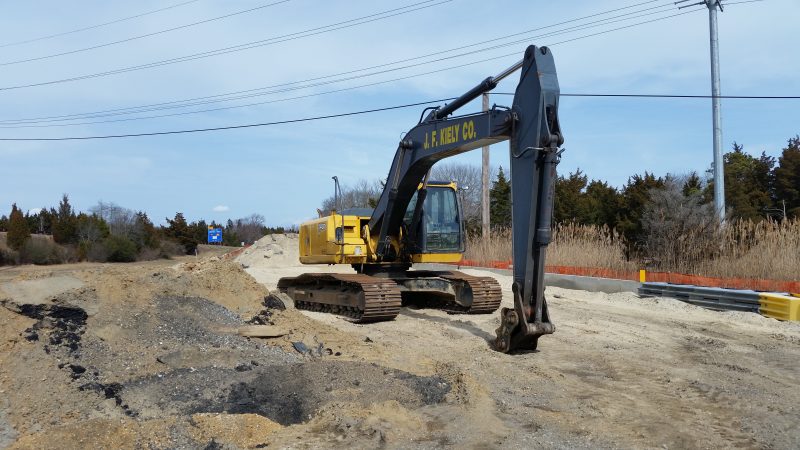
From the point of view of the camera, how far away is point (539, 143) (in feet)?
27.4

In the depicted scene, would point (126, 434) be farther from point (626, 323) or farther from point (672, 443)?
point (626, 323)

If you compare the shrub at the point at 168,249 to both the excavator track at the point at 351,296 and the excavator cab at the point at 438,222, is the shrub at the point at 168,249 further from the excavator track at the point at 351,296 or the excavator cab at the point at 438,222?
the excavator cab at the point at 438,222

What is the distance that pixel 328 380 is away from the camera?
20.9 ft

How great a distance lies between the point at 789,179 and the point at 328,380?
2641 cm

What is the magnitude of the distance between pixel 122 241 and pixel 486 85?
31.2m

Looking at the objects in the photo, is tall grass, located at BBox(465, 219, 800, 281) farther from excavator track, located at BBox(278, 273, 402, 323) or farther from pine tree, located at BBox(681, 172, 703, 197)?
excavator track, located at BBox(278, 273, 402, 323)

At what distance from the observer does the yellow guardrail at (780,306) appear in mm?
11422

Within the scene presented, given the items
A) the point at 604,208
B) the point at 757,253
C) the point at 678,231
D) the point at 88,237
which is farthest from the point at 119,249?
the point at 757,253

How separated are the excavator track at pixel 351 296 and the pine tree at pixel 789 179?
2118 cm

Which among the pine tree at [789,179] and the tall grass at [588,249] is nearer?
the tall grass at [588,249]

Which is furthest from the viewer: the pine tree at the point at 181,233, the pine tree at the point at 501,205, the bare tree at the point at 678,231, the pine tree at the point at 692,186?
the pine tree at the point at 181,233

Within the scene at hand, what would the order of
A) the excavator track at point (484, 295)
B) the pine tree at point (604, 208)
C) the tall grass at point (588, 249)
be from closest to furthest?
the excavator track at point (484, 295) → the tall grass at point (588, 249) → the pine tree at point (604, 208)

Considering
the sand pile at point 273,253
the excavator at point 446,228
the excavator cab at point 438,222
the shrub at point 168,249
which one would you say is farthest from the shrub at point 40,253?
the excavator cab at point 438,222

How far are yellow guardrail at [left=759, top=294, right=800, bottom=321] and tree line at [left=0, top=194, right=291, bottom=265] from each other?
102ft
